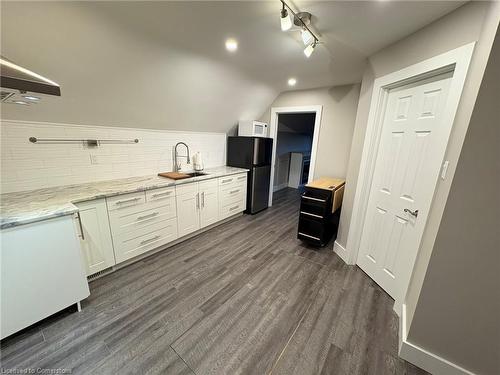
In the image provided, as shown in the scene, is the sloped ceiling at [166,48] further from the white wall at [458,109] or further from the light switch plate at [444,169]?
the light switch plate at [444,169]

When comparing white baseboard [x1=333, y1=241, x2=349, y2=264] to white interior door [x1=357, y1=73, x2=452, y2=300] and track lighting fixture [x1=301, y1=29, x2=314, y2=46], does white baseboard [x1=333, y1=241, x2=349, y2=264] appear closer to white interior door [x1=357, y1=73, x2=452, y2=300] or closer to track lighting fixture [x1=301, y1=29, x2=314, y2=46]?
white interior door [x1=357, y1=73, x2=452, y2=300]

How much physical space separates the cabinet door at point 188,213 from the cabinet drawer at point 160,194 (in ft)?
0.46

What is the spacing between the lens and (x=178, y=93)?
8.57 feet

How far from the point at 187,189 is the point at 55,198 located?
4.40 feet

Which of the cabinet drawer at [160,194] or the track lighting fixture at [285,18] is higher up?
the track lighting fixture at [285,18]

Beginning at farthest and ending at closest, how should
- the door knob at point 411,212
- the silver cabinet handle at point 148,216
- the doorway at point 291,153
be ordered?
1. the doorway at point 291,153
2. the silver cabinet handle at point 148,216
3. the door knob at point 411,212

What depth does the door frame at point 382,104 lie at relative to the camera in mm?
1292

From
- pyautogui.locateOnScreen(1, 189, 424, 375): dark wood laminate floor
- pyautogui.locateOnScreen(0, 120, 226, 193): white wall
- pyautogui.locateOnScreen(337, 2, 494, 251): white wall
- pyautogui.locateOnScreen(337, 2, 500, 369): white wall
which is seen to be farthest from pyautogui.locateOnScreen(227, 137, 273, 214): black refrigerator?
pyautogui.locateOnScreen(337, 2, 500, 369): white wall

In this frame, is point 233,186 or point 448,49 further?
point 233,186

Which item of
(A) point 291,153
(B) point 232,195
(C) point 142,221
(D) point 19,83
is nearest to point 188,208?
(C) point 142,221

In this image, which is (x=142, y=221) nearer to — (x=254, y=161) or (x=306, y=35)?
(x=254, y=161)

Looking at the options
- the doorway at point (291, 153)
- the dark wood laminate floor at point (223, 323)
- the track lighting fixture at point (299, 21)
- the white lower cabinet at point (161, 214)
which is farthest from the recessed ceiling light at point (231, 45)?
the doorway at point (291, 153)

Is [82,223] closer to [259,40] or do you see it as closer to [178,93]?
[178,93]

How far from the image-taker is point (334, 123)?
11.0ft
